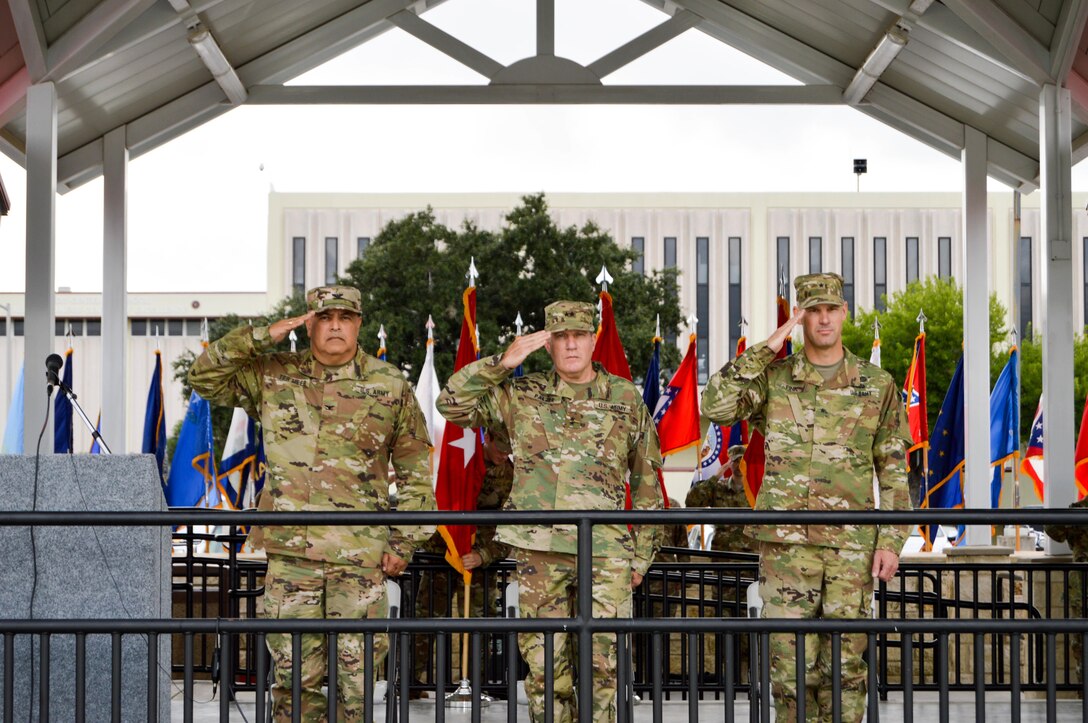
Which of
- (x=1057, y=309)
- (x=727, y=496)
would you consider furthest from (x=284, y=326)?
(x=1057, y=309)

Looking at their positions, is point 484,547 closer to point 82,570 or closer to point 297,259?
point 82,570

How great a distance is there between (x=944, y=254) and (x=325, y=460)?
53.4m

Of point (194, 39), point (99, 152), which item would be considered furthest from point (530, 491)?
point (99, 152)

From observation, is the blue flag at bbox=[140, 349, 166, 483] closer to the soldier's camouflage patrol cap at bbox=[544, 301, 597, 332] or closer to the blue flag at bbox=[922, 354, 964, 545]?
the blue flag at bbox=[922, 354, 964, 545]

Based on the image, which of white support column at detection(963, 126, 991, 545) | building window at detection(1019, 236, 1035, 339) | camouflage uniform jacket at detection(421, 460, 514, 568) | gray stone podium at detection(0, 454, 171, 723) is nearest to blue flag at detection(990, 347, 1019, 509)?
white support column at detection(963, 126, 991, 545)

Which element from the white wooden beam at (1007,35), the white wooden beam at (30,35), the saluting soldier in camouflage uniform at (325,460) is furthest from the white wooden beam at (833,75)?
the saluting soldier in camouflage uniform at (325,460)

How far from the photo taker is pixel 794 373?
19.0 ft

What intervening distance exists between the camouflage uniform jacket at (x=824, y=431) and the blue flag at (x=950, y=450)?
7.14 meters

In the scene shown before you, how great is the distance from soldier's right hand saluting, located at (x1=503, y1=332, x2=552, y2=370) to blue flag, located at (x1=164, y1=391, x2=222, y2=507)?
9842mm

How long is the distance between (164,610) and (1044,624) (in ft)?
9.49

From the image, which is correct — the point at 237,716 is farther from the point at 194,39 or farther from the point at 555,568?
the point at 194,39

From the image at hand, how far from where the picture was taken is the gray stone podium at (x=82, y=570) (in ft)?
15.0

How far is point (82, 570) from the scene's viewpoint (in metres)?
4.60

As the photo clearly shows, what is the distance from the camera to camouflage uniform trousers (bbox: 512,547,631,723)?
17.9ft
